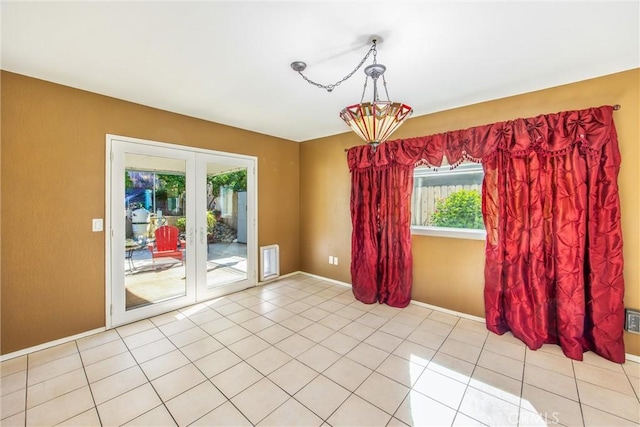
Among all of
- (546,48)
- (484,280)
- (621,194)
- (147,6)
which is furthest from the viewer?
(484,280)

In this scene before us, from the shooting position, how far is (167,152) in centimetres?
322

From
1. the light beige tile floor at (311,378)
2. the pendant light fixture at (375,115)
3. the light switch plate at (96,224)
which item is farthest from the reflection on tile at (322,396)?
the light switch plate at (96,224)

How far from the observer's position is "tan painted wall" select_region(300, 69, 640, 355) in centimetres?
221

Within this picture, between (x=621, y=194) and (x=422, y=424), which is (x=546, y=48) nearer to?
(x=621, y=194)

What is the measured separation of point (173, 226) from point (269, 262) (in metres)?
1.71

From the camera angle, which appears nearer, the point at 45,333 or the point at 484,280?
the point at 45,333

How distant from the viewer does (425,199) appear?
11.4 feet

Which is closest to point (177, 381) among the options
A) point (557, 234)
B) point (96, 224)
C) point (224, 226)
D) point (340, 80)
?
point (96, 224)

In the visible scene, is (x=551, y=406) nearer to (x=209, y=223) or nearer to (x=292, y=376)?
(x=292, y=376)

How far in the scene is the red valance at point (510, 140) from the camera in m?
2.24

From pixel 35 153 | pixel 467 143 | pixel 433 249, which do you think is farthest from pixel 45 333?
pixel 467 143

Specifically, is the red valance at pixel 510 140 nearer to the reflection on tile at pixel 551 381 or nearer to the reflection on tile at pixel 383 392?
the reflection on tile at pixel 551 381

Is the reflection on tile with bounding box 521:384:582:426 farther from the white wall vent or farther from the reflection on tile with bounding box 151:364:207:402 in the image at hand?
the white wall vent

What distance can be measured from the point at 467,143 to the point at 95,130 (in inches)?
155
